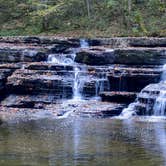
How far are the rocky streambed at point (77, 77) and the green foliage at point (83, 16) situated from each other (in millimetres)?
6954

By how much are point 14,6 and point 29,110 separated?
18490 millimetres

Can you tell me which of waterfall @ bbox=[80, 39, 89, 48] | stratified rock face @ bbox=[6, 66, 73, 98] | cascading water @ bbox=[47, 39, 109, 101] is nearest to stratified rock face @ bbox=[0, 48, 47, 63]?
stratified rock face @ bbox=[6, 66, 73, 98]

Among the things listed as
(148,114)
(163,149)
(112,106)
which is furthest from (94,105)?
(163,149)

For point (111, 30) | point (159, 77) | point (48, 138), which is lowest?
point (48, 138)

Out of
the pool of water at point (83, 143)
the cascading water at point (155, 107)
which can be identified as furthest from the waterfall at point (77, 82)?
the pool of water at point (83, 143)

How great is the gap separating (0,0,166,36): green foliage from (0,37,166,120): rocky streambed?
22.8 feet

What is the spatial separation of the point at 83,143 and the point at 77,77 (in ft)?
37.2

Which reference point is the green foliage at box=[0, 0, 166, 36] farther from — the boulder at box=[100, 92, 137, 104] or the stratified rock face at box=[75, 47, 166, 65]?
the boulder at box=[100, 92, 137, 104]

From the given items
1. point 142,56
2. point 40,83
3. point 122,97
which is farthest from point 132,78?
point 40,83

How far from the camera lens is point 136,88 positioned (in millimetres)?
23219

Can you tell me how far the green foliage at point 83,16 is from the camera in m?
33.8

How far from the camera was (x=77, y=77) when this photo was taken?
78.6ft

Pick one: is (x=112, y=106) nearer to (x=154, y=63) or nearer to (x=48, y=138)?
(x=154, y=63)

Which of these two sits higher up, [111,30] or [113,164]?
[111,30]
